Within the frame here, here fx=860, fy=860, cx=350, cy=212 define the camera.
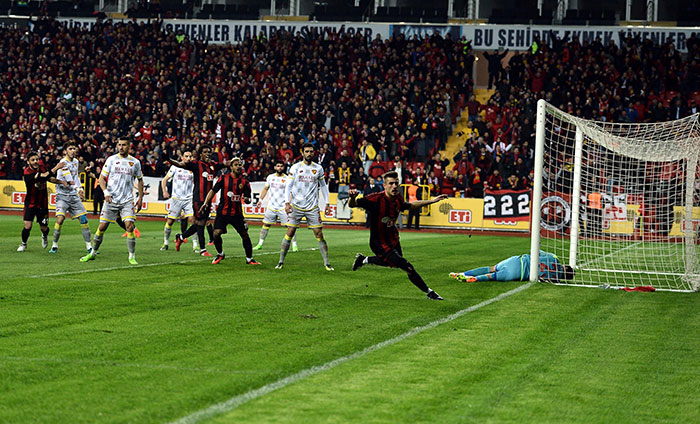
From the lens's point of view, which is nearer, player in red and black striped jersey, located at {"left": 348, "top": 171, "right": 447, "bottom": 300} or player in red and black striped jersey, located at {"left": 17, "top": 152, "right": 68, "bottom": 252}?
player in red and black striped jersey, located at {"left": 348, "top": 171, "right": 447, "bottom": 300}

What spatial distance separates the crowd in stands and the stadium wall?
0.84 metres

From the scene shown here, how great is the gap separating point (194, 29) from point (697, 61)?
24766 millimetres

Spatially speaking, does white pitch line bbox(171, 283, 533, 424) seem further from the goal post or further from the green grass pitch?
the goal post

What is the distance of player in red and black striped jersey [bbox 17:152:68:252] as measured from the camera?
1758cm

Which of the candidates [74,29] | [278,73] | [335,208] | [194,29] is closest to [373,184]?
[335,208]

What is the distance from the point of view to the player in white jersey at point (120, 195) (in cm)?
1552

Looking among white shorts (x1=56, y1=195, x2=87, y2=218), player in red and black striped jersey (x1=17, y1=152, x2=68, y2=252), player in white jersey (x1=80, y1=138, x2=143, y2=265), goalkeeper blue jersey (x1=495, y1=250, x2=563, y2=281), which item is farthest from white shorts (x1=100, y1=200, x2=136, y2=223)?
goalkeeper blue jersey (x1=495, y1=250, x2=563, y2=281)

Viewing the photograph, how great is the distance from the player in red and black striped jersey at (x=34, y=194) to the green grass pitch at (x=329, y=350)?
3.73 m

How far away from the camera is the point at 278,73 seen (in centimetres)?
4072

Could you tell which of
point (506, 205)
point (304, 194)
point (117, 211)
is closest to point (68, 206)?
point (117, 211)

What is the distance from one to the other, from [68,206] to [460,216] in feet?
55.4

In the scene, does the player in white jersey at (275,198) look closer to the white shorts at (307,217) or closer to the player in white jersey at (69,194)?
the player in white jersey at (69,194)

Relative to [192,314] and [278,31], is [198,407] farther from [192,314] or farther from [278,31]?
[278,31]

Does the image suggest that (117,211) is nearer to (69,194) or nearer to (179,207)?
(69,194)
